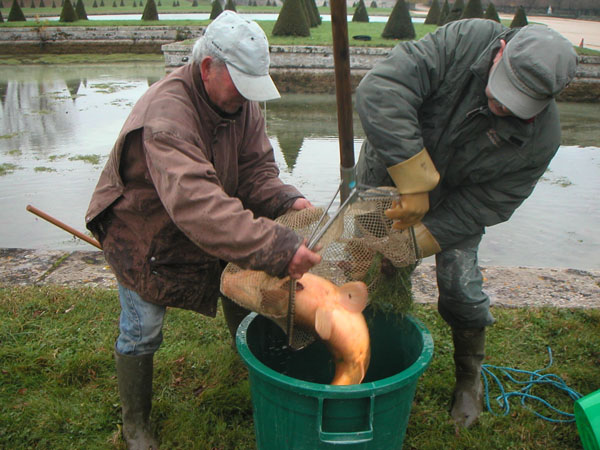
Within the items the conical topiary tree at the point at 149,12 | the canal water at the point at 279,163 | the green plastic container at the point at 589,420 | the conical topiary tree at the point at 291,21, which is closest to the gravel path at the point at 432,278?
the canal water at the point at 279,163

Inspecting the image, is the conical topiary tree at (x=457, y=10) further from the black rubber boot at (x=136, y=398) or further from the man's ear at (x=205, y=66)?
the black rubber boot at (x=136, y=398)

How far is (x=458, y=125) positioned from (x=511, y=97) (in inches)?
13.4

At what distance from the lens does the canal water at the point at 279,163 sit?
579 cm

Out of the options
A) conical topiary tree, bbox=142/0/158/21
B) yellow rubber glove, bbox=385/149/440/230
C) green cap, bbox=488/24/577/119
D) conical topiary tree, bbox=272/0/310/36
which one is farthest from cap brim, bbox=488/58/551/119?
conical topiary tree, bbox=142/0/158/21

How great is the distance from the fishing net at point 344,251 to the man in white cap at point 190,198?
0.23 metres

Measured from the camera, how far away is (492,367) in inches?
130

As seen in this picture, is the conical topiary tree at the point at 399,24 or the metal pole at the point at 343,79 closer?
the metal pole at the point at 343,79

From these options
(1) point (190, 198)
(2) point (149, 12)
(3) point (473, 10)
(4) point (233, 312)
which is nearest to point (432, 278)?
(4) point (233, 312)

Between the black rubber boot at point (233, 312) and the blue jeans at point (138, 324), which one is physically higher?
the blue jeans at point (138, 324)

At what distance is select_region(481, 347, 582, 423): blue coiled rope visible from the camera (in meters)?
2.95

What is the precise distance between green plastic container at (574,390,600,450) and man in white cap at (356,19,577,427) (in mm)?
643

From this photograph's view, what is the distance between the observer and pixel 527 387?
10.3ft

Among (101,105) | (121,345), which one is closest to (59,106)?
(101,105)

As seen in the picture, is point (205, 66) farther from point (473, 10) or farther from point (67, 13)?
point (67, 13)
